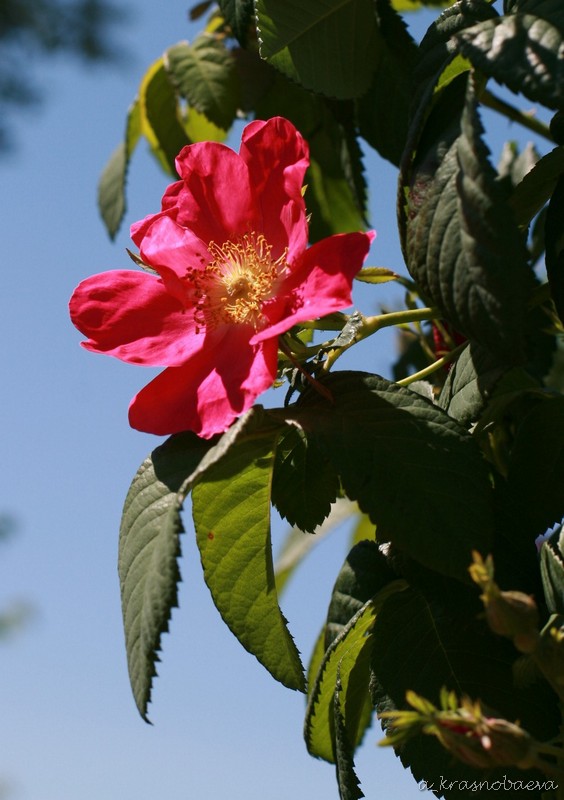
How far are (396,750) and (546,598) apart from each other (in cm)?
15

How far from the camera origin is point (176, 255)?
2.66ft

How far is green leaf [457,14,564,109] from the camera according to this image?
2.02 ft

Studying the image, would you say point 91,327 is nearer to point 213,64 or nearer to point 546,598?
point 546,598

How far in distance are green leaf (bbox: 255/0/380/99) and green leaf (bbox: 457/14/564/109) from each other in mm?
247

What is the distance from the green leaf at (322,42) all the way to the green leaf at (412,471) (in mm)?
342

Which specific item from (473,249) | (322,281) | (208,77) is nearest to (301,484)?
(322,281)

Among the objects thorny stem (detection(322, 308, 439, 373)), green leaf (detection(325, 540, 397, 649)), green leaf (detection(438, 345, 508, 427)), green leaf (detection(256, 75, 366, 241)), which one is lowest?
green leaf (detection(325, 540, 397, 649))

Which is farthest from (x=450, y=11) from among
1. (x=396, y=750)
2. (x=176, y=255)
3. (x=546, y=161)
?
(x=396, y=750)

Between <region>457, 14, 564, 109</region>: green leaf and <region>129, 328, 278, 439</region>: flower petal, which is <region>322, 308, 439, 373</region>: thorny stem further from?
<region>457, 14, 564, 109</region>: green leaf

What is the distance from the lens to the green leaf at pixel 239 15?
0.91 metres

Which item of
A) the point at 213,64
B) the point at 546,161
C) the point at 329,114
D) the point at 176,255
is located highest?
→ the point at 213,64

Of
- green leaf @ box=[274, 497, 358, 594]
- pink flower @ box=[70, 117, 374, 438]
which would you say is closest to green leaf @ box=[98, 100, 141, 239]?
green leaf @ box=[274, 497, 358, 594]

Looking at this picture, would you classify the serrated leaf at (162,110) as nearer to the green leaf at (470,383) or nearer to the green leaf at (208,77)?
the green leaf at (208,77)

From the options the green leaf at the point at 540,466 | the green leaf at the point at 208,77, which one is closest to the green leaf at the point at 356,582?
the green leaf at the point at 540,466
